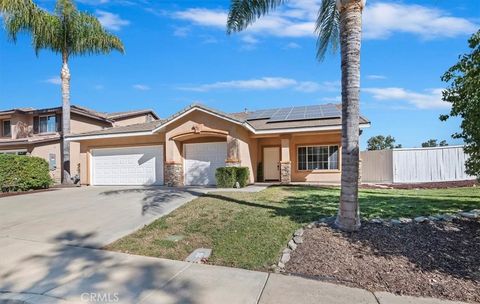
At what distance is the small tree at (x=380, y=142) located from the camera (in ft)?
153

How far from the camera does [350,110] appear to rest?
6887mm

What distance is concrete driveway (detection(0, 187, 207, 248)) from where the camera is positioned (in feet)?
24.3

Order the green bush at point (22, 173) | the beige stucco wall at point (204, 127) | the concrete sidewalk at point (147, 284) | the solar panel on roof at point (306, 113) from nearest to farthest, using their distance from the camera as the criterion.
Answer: the concrete sidewalk at point (147, 284) < the green bush at point (22, 173) < the beige stucco wall at point (204, 127) < the solar panel on roof at point (306, 113)

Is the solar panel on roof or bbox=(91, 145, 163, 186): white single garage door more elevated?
the solar panel on roof

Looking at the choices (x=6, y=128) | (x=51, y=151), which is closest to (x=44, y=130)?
(x=51, y=151)

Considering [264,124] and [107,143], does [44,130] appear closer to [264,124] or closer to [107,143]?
[107,143]

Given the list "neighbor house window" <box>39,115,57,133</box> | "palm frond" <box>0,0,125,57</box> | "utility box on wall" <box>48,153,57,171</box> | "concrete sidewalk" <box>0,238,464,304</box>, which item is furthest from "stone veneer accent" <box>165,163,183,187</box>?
"neighbor house window" <box>39,115,57,133</box>

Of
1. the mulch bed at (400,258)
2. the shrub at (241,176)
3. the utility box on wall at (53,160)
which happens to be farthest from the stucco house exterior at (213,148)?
the mulch bed at (400,258)

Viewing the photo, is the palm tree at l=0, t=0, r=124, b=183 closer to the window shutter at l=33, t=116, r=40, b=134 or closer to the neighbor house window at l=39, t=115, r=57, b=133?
the neighbor house window at l=39, t=115, r=57, b=133

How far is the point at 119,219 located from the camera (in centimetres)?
879

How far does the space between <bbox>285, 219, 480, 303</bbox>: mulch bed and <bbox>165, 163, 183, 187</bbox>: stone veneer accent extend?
1087 cm

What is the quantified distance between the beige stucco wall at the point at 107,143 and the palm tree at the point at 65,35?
941 millimetres

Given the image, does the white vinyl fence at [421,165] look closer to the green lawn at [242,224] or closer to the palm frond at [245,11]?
the green lawn at [242,224]

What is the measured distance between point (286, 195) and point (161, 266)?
274 inches
